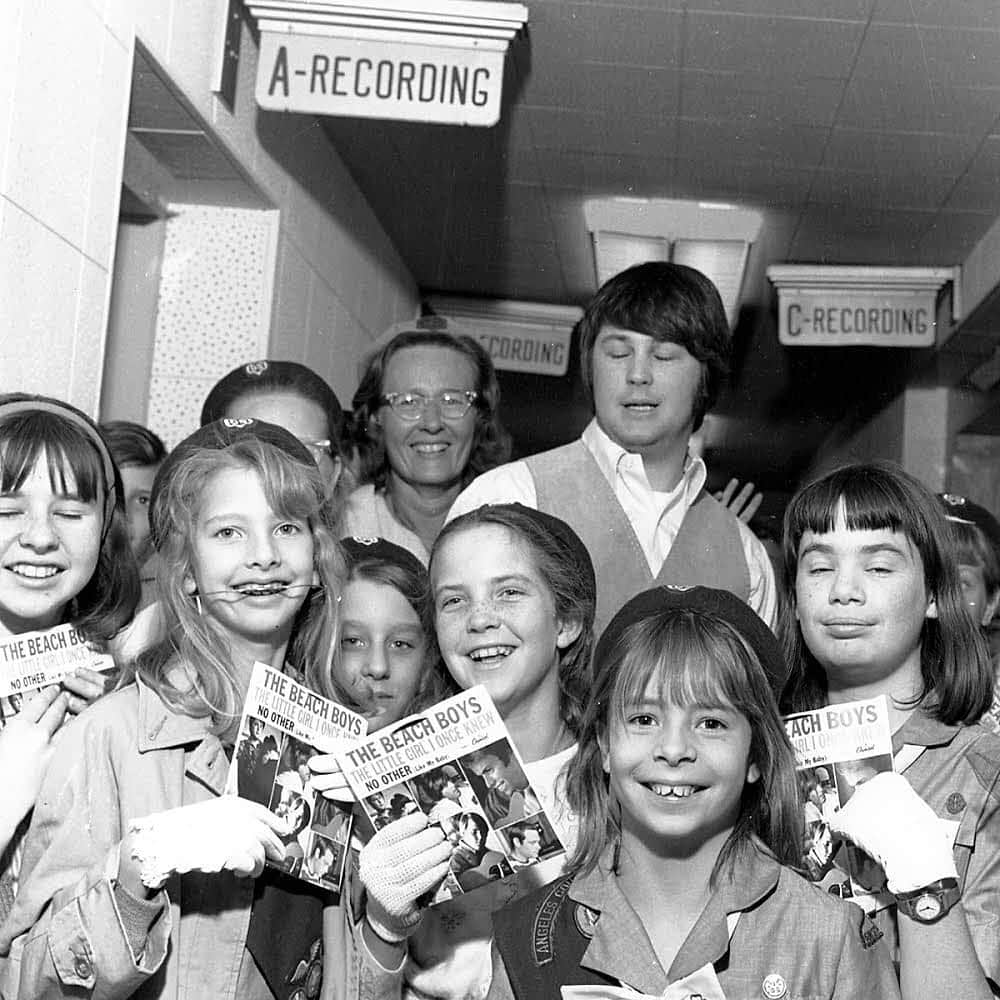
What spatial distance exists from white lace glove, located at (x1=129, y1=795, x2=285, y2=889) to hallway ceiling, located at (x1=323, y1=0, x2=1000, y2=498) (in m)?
2.83

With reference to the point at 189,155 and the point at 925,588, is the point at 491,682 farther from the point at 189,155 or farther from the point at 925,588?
the point at 189,155

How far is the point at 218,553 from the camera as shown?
2301 mm

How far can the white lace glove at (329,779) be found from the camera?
2100 mm

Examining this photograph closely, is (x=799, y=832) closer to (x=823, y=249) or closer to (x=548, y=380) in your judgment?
(x=823, y=249)

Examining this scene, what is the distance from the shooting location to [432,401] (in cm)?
360

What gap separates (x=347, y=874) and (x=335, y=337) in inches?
172

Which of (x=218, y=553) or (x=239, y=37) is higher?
(x=239, y=37)

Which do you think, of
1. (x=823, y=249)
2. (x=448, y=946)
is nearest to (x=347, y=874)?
(x=448, y=946)

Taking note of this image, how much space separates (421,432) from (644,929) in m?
1.78

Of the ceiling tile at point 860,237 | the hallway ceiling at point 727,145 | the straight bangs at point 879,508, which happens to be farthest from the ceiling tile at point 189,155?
the ceiling tile at point 860,237

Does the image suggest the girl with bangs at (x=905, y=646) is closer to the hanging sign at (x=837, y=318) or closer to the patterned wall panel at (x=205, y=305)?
the patterned wall panel at (x=205, y=305)

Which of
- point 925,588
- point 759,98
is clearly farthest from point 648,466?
point 759,98

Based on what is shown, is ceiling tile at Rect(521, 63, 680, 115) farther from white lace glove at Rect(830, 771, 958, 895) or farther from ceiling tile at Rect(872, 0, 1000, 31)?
white lace glove at Rect(830, 771, 958, 895)

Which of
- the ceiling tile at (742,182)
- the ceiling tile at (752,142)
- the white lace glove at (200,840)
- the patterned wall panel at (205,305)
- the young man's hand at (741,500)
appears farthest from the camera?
the ceiling tile at (742,182)
